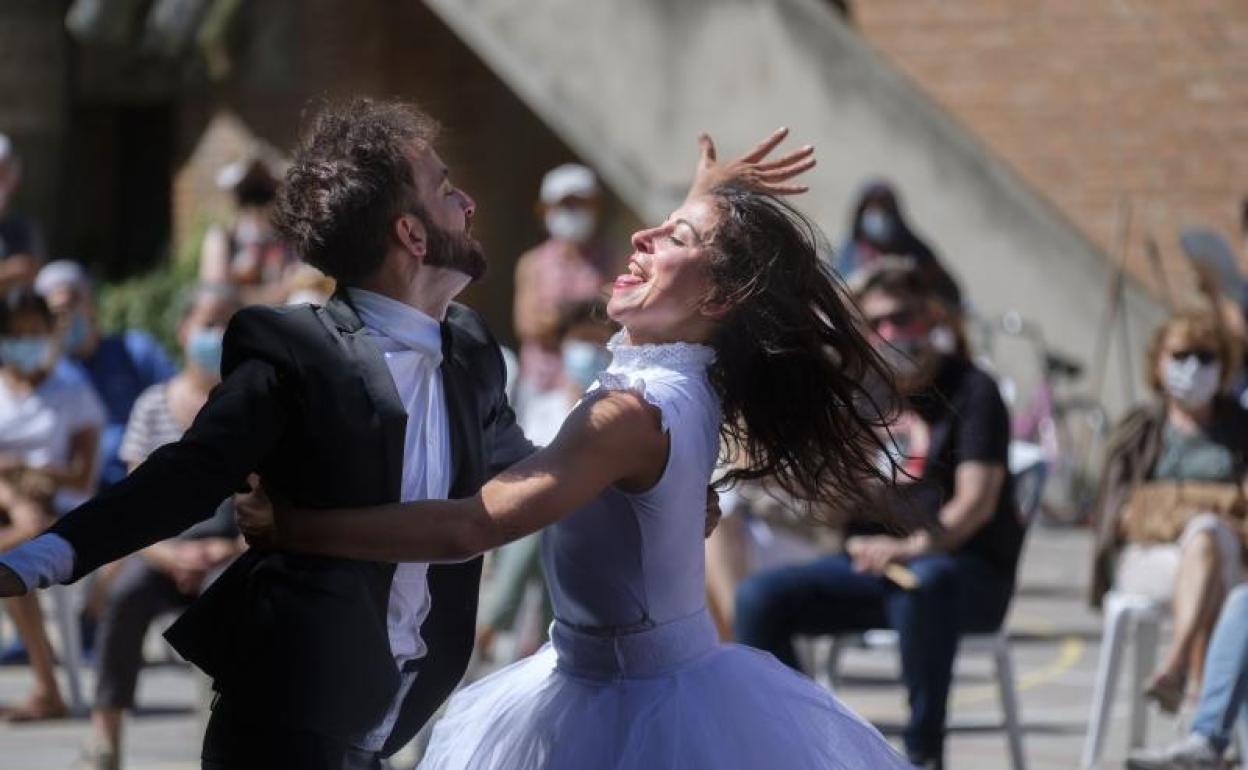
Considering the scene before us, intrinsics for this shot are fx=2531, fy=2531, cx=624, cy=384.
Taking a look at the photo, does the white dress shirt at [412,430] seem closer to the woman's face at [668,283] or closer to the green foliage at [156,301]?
the woman's face at [668,283]

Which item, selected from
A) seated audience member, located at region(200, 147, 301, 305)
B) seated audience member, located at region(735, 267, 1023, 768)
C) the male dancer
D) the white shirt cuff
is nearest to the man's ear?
the male dancer

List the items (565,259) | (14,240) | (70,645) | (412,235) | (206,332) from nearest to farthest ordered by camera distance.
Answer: (412,235) < (206,332) < (70,645) < (565,259) < (14,240)

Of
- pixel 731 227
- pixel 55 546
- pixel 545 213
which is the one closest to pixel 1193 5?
pixel 545 213

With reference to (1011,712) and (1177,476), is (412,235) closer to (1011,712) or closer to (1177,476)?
(1011,712)

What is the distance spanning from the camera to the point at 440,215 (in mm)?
4297

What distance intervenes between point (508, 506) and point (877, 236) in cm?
744

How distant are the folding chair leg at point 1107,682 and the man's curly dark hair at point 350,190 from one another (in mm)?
4412

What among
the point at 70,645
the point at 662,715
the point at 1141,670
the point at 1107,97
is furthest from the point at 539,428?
the point at 1107,97

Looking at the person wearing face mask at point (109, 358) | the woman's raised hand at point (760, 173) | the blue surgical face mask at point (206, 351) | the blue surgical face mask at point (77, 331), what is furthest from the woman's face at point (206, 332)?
the woman's raised hand at point (760, 173)

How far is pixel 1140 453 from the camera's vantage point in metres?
8.38

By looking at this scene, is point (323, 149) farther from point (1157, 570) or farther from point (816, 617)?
point (1157, 570)

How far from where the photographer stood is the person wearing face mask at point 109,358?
10883 millimetres

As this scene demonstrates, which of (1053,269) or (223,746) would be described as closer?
(223,746)

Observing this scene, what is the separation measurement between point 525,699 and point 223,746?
69cm
